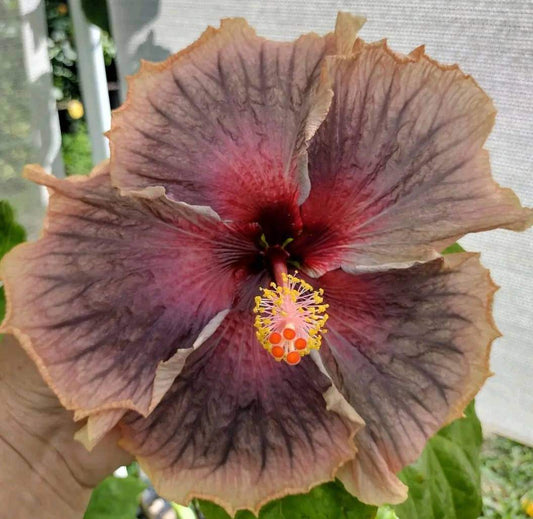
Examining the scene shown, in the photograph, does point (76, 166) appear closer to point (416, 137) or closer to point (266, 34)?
point (266, 34)

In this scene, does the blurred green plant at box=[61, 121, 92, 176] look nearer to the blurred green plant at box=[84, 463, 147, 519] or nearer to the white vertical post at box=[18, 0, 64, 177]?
the white vertical post at box=[18, 0, 64, 177]

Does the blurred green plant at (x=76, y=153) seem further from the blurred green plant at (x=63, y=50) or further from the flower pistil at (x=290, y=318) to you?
the flower pistil at (x=290, y=318)

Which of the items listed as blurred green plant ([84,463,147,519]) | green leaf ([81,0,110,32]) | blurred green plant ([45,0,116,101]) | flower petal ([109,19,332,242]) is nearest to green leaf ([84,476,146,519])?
blurred green plant ([84,463,147,519])

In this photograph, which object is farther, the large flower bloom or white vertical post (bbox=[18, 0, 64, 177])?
white vertical post (bbox=[18, 0, 64, 177])

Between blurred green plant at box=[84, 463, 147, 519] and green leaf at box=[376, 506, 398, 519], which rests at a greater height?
blurred green plant at box=[84, 463, 147, 519]

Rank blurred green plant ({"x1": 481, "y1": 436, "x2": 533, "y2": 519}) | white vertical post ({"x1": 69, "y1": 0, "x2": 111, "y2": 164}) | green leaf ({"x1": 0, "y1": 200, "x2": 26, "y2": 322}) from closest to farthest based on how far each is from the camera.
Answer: green leaf ({"x1": 0, "y1": 200, "x2": 26, "y2": 322})
white vertical post ({"x1": 69, "y1": 0, "x2": 111, "y2": 164})
blurred green plant ({"x1": 481, "y1": 436, "x2": 533, "y2": 519})

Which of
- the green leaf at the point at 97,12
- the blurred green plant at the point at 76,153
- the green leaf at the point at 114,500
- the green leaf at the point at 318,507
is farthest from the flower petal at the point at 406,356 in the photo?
the blurred green plant at the point at 76,153
